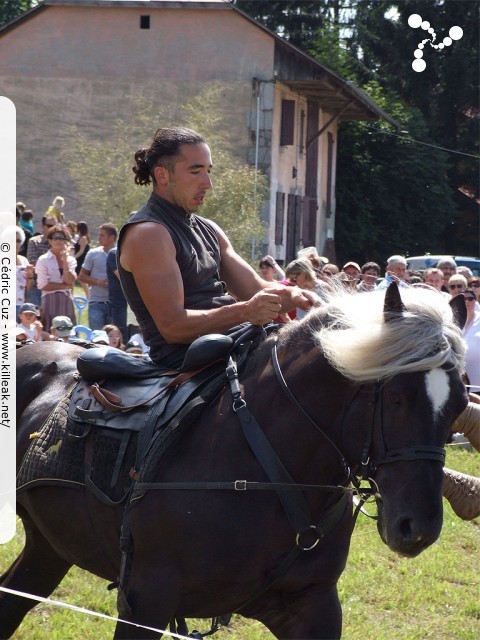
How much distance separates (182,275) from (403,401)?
1.21 m

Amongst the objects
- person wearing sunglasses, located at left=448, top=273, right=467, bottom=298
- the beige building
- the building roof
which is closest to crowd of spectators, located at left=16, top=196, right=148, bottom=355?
person wearing sunglasses, located at left=448, top=273, right=467, bottom=298

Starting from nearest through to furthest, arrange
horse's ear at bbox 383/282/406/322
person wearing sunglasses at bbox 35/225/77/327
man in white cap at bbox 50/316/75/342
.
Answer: horse's ear at bbox 383/282/406/322, man in white cap at bbox 50/316/75/342, person wearing sunglasses at bbox 35/225/77/327

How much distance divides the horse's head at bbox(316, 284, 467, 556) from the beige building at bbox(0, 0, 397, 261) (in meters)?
26.7

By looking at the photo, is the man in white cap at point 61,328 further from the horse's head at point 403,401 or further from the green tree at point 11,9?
the green tree at point 11,9

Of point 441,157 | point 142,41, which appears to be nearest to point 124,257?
point 142,41

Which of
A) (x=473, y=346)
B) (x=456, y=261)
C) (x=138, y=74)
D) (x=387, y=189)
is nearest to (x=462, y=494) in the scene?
(x=473, y=346)

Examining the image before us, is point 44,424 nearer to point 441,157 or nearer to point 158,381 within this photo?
point 158,381

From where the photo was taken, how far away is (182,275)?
4352mm

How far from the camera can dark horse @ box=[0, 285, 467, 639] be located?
355 cm

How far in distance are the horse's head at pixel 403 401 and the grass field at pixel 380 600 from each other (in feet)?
7.90

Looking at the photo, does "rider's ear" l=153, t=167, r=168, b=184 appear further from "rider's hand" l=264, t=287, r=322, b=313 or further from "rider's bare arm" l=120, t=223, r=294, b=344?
"rider's hand" l=264, t=287, r=322, b=313

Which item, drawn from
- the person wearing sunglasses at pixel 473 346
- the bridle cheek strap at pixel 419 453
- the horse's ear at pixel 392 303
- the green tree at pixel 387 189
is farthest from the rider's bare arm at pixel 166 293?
the green tree at pixel 387 189

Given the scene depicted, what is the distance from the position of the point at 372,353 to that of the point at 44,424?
175 cm

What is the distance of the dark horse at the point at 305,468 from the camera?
140 inches
